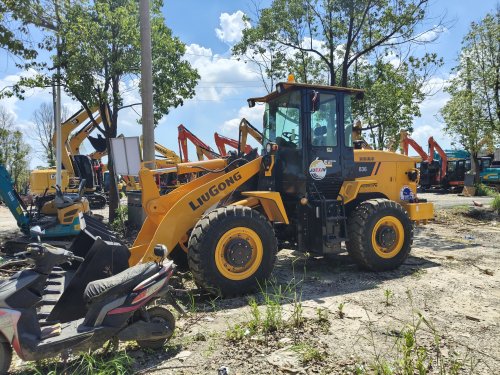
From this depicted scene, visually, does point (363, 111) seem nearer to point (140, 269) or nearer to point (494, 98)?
point (494, 98)

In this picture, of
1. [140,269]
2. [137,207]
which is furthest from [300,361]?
[137,207]

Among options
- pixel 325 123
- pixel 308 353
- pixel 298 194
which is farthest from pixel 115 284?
pixel 325 123

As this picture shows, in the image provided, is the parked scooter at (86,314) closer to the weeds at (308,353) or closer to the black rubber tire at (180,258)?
the weeds at (308,353)

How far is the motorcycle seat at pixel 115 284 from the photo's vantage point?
372cm

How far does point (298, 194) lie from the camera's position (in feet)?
22.6

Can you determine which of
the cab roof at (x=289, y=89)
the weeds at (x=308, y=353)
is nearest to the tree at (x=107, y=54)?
the cab roof at (x=289, y=89)

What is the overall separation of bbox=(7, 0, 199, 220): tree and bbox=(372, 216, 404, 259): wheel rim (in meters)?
7.66

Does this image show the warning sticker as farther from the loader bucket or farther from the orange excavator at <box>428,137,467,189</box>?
the orange excavator at <box>428,137,467,189</box>

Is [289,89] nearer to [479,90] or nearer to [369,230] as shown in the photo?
[369,230]

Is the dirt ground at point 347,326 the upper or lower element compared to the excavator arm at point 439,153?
lower

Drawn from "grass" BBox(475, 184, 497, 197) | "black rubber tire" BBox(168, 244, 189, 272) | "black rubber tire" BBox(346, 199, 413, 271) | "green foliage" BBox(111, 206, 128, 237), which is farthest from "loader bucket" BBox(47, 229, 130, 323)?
"grass" BBox(475, 184, 497, 197)

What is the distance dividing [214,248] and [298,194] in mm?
1964

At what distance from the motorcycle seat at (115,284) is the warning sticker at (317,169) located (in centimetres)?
355

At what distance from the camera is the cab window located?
6.83 metres
